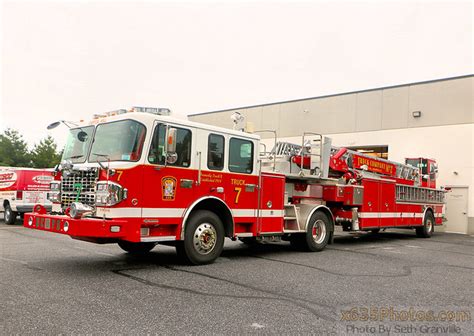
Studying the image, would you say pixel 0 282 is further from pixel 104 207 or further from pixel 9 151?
pixel 9 151

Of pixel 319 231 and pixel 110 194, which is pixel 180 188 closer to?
pixel 110 194

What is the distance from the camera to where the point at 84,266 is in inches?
301

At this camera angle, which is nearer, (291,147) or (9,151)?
(291,147)

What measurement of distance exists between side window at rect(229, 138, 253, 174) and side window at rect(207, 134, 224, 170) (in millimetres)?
241

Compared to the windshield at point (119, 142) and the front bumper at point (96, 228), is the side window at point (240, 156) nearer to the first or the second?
the windshield at point (119, 142)

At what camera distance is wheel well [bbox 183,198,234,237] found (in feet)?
26.6

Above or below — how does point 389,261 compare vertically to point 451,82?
below

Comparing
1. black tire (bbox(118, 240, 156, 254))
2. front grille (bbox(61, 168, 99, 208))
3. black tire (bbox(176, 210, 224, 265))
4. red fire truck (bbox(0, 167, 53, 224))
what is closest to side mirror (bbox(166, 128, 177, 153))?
front grille (bbox(61, 168, 99, 208))

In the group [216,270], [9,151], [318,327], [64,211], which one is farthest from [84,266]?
[9,151]

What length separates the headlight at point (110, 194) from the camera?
6730mm

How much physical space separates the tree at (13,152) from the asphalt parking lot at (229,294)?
47.0 metres

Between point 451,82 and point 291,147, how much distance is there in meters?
13.0

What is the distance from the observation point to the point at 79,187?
7367 millimetres

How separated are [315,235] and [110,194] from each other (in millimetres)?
5595
